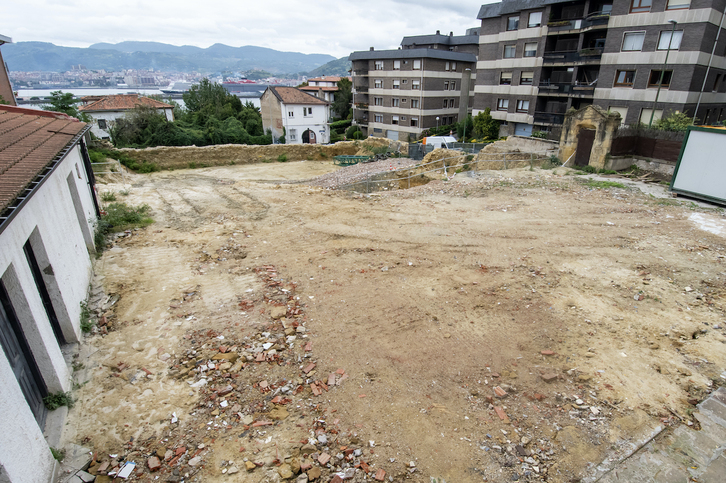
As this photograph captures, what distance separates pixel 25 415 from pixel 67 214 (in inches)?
194

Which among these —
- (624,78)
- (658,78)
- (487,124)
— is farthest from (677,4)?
(487,124)

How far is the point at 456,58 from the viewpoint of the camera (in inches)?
1823

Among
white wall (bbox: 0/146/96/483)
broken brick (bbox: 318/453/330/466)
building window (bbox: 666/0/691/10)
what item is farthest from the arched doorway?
broken brick (bbox: 318/453/330/466)

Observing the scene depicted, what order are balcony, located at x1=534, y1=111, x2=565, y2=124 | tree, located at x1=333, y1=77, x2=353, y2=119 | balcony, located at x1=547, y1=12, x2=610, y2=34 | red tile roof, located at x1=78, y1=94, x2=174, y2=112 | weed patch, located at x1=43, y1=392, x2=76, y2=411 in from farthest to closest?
tree, located at x1=333, y1=77, x2=353, y2=119, red tile roof, located at x1=78, y1=94, x2=174, y2=112, balcony, located at x1=534, y1=111, x2=565, y2=124, balcony, located at x1=547, y1=12, x2=610, y2=34, weed patch, located at x1=43, y1=392, x2=76, y2=411

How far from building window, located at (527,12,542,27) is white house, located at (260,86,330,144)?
25.6 m

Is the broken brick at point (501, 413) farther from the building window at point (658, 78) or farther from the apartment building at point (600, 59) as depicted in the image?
the building window at point (658, 78)

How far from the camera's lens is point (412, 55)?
4372 centimetres

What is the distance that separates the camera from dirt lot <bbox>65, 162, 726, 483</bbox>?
478 centimetres

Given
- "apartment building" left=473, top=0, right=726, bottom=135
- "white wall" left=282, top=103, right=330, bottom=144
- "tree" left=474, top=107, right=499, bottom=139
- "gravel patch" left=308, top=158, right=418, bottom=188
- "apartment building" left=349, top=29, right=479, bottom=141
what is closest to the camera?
"gravel patch" left=308, top=158, right=418, bottom=188

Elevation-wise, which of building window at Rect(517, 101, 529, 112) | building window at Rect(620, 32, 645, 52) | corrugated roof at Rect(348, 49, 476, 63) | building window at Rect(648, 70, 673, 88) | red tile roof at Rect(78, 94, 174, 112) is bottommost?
building window at Rect(517, 101, 529, 112)

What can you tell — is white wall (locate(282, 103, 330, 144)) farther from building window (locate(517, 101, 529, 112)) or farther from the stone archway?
the stone archway

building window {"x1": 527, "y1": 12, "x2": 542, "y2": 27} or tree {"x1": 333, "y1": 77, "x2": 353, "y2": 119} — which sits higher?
building window {"x1": 527, "y1": 12, "x2": 542, "y2": 27}

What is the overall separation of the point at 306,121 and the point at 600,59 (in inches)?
1277

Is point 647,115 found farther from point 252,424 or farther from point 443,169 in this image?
point 252,424
